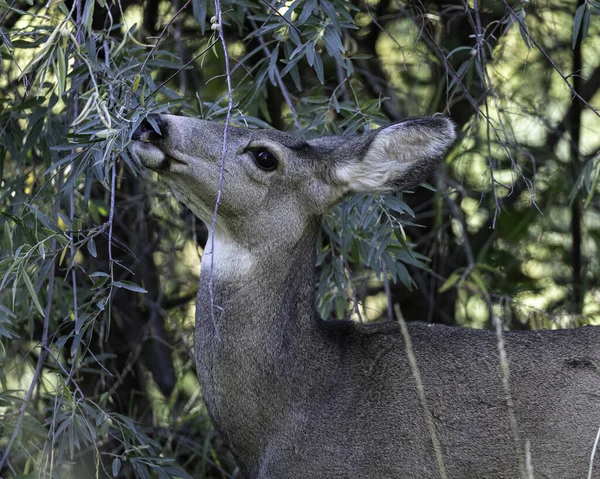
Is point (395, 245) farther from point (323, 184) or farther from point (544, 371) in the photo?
point (544, 371)

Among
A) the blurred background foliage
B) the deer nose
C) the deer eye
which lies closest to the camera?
the deer nose

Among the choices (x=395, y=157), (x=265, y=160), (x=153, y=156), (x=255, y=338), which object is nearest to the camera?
(x=153, y=156)

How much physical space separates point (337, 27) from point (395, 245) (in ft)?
4.19

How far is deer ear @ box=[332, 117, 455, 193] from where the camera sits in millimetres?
4348

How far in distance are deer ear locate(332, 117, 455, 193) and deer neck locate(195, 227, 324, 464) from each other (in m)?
0.41

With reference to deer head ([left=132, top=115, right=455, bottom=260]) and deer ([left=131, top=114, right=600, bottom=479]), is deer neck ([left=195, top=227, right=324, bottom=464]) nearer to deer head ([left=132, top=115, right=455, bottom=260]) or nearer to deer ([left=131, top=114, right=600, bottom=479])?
deer ([left=131, top=114, right=600, bottom=479])

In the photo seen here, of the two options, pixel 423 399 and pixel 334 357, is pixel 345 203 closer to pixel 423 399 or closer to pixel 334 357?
pixel 334 357

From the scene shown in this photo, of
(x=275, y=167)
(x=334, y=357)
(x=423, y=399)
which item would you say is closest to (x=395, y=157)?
(x=275, y=167)

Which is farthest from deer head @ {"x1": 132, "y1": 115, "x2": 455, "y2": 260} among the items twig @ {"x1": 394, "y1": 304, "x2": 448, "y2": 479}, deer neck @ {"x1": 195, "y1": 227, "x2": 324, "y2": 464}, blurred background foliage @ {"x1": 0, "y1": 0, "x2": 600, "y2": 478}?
twig @ {"x1": 394, "y1": 304, "x2": 448, "y2": 479}

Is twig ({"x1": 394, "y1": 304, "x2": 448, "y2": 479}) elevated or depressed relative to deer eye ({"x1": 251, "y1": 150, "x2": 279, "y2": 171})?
depressed

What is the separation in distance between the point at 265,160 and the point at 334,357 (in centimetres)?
95

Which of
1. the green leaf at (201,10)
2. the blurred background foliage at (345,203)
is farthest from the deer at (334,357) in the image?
the blurred background foliage at (345,203)

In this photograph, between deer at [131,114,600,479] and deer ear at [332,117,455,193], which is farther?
deer ear at [332,117,455,193]

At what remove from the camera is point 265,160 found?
4.30 m
